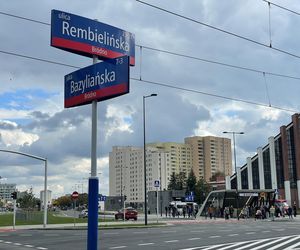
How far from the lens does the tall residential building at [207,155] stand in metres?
177

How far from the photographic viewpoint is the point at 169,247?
18469mm

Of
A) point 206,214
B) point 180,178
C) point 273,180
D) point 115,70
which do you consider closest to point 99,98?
point 115,70

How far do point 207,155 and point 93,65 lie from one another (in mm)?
169597

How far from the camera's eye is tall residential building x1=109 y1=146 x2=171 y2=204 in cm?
15312

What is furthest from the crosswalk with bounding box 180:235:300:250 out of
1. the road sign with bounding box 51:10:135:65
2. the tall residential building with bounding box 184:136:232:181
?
the tall residential building with bounding box 184:136:232:181

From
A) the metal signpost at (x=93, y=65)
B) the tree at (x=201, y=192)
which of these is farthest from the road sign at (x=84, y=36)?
the tree at (x=201, y=192)

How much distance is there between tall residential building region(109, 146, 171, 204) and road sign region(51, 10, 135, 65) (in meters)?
138

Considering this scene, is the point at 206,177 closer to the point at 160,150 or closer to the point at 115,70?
the point at 160,150

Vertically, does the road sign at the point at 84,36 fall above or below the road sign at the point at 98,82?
above

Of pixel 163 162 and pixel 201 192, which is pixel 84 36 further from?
pixel 163 162

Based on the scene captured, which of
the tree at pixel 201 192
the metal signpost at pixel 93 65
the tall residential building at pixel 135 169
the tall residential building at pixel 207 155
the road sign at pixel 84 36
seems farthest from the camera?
the tall residential building at pixel 207 155

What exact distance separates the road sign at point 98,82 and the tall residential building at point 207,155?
166144mm

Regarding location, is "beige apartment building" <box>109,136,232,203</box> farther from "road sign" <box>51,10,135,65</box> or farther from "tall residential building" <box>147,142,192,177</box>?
"road sign" <box>51,10,135,65</box>

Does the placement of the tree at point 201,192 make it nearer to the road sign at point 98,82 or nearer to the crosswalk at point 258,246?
the crosswalk at point 258,246
